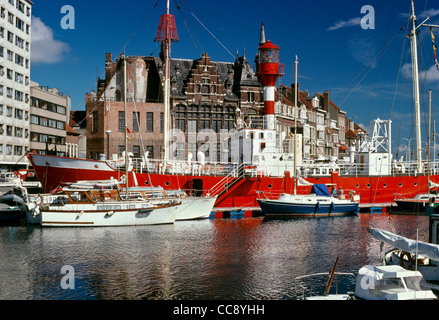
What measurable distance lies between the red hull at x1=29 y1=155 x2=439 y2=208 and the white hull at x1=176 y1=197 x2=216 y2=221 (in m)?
2.58

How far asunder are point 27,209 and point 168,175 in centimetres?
1274

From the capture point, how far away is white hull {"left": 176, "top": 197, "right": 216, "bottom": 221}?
3725 cm

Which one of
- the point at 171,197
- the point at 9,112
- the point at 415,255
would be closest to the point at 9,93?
the point at 9,112

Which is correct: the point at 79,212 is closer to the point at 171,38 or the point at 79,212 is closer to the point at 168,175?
the point at 168,175

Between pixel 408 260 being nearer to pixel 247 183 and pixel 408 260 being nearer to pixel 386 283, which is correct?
pixel 386 283

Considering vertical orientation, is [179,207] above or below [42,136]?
below

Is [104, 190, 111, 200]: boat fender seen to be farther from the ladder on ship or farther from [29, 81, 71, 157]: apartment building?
[29, 81, 71, 157]: apartment building

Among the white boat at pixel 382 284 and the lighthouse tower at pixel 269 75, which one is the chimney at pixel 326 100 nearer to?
the lighthouse tower at pixel 269 75

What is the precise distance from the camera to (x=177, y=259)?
2273 cm

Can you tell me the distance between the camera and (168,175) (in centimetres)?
4209

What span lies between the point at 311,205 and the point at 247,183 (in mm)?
6632

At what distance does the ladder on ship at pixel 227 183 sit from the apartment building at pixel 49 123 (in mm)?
34967

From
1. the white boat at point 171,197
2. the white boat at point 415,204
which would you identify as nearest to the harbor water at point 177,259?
the white boat at point 171,197
